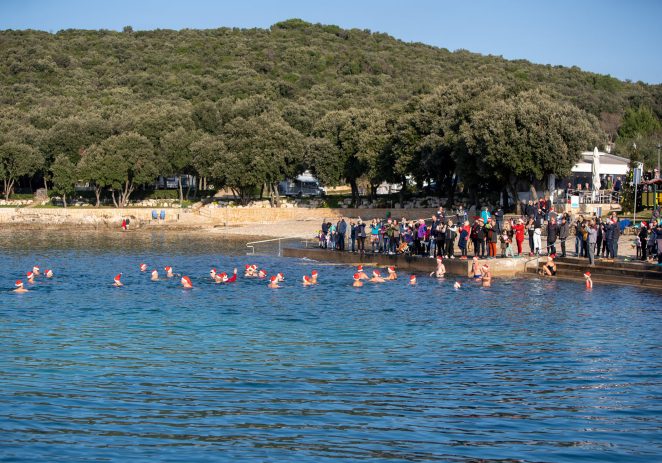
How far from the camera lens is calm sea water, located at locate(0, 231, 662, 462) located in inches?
560

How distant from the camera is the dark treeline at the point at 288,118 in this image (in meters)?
57.7

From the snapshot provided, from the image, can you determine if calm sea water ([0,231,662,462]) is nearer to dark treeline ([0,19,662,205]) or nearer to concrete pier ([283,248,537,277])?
concrete pier ([283,248,537,277])

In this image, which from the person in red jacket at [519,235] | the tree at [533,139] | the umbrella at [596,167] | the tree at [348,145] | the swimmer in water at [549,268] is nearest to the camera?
the swimmer in water at [549,268]

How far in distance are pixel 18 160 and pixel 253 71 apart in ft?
213

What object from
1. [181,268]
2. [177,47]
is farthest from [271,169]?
Result: [177,47]

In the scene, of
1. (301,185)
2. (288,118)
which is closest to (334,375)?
(288,118)

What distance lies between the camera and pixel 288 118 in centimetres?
9688

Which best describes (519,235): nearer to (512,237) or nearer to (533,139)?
(512,237)

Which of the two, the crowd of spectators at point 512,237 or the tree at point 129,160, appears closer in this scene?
the crowd of spectators at point 512,237

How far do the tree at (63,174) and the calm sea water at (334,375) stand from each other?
5007 centimetres

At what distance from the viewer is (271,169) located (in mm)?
77375

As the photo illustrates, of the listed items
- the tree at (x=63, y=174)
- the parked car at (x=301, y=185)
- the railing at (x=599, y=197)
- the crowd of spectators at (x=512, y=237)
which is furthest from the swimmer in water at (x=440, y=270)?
the parked car at (x=301, y=185)

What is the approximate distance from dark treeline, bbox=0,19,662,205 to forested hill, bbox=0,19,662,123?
500 mm

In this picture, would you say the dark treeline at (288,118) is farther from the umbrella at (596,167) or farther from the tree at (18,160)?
the umbrella at (596,167)
